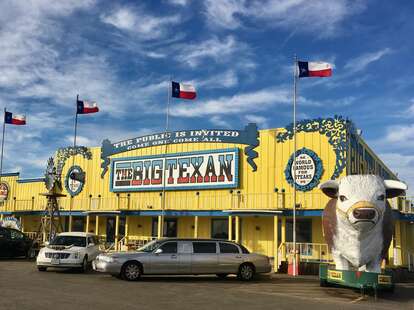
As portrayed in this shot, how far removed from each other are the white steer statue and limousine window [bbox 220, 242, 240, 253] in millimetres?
3751

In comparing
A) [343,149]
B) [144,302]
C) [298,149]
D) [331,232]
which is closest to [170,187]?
[298,149]

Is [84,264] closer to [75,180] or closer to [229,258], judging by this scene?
[229,258]

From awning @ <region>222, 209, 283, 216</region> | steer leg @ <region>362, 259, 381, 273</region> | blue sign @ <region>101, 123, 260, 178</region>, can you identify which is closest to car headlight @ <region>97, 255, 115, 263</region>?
awning @ <region>222, 209, 283, 216</region>

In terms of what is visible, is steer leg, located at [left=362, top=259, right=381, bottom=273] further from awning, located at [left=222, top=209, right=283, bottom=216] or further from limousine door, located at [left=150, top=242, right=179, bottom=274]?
awning, located at [left=222, top=209, right=283, bottom=216]

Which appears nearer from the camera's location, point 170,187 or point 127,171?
point 170,187

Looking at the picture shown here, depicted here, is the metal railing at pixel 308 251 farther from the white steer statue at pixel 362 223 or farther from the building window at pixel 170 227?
the building window at pixel 170 227

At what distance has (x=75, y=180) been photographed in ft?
102

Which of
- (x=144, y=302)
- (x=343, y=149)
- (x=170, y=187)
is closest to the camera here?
(x=144, y=302)

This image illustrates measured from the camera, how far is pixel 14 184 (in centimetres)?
3556

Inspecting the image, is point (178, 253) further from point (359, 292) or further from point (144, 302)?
point (359, 292)

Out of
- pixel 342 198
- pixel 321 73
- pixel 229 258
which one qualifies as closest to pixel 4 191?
pixel 229 258

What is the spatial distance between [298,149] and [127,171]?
36.1 feet

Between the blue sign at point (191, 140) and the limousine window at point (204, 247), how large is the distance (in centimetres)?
796

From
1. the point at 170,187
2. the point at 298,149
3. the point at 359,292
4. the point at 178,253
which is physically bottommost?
the point at 359,292
